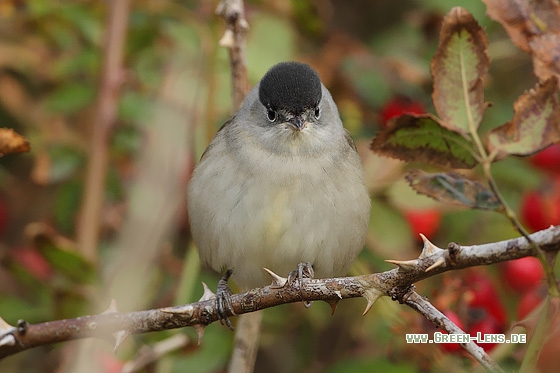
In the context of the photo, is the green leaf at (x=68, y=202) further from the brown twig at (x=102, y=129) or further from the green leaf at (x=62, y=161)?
the brown twig at (x=102, y=129)

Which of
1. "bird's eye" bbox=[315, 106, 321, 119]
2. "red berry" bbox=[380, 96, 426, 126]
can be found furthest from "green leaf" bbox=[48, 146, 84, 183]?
"red berry" bbox=[380, 96, 426, 126]

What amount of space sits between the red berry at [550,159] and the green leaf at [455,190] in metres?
2.13

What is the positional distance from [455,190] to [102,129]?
6.75 feet

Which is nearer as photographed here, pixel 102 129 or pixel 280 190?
pixel 280 190

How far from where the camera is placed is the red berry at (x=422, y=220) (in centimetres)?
340

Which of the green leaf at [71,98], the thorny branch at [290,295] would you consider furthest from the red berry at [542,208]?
the green leaf at [71,98]

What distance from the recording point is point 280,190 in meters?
2.99

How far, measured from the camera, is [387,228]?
3.24m

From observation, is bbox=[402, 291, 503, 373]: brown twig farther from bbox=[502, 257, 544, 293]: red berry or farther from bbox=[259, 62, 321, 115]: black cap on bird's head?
bbox=[259, 62, 321, 115]: black cap on bird's head

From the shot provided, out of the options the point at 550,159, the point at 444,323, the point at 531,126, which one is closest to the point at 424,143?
A: the point at 531,126

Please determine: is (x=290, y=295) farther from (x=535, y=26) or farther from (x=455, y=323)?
(x=535, y=26)

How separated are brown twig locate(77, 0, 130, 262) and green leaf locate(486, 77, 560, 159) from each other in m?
2.06

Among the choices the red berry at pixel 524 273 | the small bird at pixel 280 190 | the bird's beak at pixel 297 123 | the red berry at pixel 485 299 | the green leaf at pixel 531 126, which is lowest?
the green leaf at pixel 531 126

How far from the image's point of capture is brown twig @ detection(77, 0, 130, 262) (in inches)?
131
